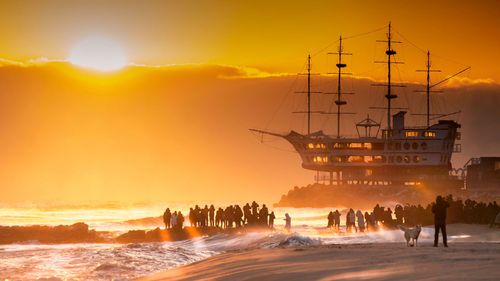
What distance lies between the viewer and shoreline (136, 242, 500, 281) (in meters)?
13.7

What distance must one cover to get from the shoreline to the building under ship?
458 feet

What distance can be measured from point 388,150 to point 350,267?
14494 centimetres

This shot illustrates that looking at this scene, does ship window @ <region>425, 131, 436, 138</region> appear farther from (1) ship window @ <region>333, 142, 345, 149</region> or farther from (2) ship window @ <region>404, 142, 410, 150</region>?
(1) ship window @ <region>333, 142, 345, 149</region>

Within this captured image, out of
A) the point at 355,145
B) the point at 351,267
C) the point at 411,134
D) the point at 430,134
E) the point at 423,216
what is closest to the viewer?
the point at 351,267

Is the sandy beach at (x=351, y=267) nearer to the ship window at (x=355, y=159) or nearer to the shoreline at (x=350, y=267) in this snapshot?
the shoreline at (x=350, y=267)

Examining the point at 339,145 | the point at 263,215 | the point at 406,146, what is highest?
the point at 339,145

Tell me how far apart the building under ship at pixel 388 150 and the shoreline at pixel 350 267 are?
140 meters

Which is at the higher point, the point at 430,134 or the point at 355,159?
the point at 430,134

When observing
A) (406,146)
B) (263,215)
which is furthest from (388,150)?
(263,215)

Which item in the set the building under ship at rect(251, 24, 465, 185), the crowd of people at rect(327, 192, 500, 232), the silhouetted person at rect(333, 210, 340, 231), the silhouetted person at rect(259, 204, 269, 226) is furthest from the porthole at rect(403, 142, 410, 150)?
the silhouetted person at rect(259, 204, 269, 226)

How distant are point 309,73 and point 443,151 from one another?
3326cm

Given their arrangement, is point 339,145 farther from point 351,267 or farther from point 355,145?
point 351,267

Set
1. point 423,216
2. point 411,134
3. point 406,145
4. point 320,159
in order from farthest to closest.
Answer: point 320,159, point 411,134, point 406,145, point 423,216

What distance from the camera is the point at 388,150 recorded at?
520 feet
